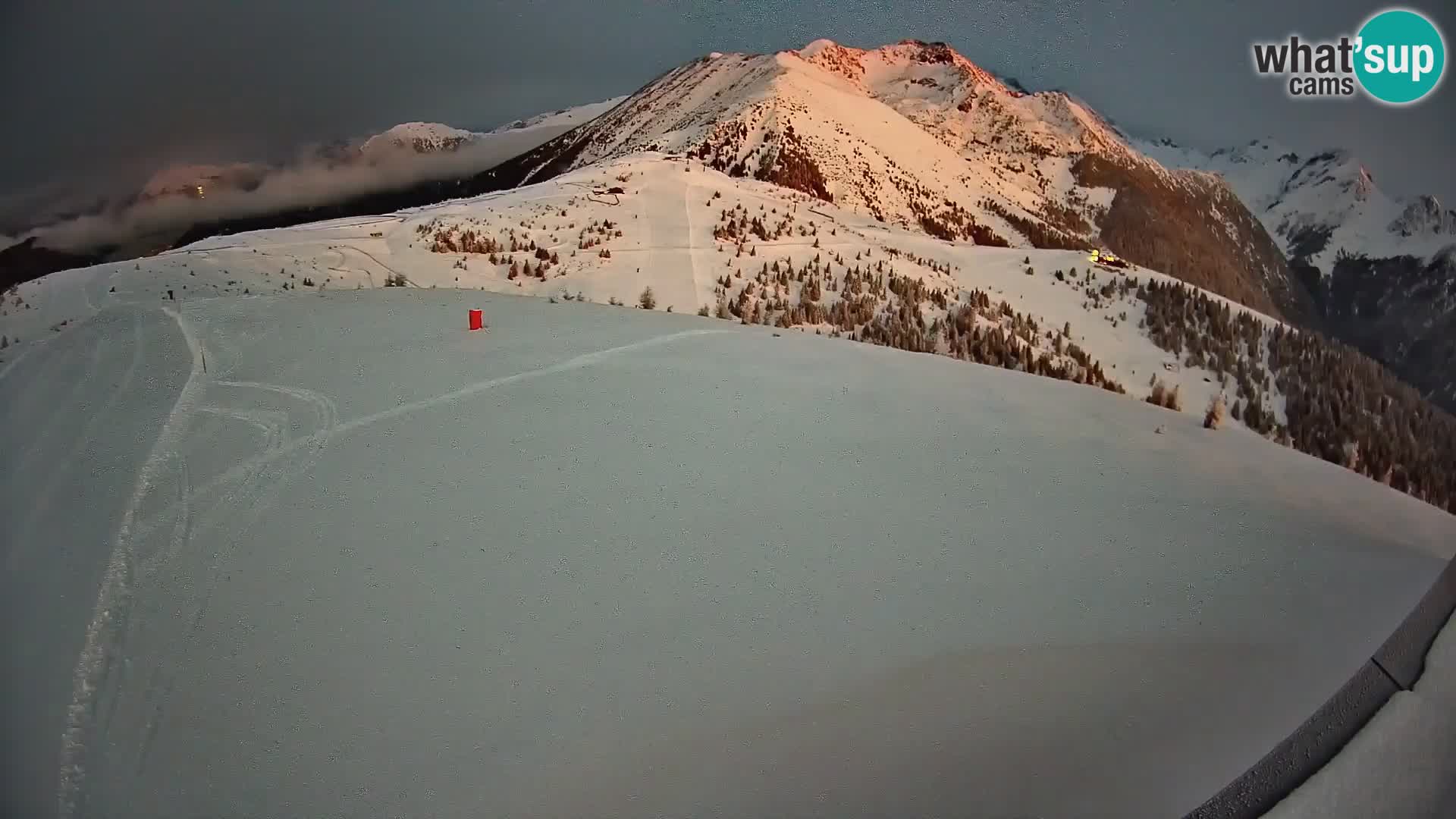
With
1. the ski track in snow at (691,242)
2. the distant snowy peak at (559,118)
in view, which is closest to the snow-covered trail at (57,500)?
the distant snowy peak at (559,118)

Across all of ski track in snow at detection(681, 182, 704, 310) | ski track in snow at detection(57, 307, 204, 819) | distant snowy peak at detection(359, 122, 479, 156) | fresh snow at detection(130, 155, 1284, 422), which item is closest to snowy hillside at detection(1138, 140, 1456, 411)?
fresh snow at detection(130, 155, 1284, 422)

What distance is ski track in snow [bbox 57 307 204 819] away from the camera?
106 cm

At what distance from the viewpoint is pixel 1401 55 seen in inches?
54.8

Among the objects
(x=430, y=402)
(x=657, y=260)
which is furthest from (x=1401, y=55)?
(x=657, y=260)

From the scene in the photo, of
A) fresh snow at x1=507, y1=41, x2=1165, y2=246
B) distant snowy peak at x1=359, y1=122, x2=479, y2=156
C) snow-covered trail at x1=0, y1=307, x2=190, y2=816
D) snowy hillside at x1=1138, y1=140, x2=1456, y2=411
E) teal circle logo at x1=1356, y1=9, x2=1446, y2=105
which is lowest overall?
snow-covered trail at x1=0, y1=307, x2=190, y2=816

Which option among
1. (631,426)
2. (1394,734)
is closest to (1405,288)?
(1394,734)

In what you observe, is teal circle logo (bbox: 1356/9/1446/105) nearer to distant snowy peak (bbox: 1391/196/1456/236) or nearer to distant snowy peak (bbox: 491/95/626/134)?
distant snowy peak (bbox: 1391/196/1456/236)

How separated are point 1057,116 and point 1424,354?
265 centimetres

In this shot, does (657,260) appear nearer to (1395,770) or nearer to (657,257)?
(657,257)

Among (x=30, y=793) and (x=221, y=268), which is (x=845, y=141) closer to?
(x=221, y=268)

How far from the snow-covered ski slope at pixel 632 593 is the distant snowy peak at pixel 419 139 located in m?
0.93

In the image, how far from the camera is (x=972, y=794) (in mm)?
988
